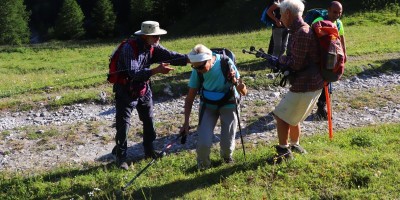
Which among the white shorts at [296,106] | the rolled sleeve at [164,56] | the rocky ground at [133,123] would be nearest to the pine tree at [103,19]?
the rocky ground at [133,123]

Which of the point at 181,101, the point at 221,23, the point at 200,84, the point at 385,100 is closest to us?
the point at 200,84

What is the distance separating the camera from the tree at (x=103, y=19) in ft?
204

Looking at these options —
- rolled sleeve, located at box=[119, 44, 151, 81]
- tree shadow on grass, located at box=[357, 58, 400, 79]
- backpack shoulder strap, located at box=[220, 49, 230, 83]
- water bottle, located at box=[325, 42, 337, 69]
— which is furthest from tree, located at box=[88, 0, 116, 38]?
water bottle, located at box=[325, 42, 337, 69]

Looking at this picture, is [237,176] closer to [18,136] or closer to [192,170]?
[192,170]

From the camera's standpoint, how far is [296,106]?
654 cm

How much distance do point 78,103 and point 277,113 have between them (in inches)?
281

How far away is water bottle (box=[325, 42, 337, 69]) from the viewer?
6.06m

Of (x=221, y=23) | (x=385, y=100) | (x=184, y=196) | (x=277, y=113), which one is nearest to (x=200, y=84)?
(x=277, y=113)

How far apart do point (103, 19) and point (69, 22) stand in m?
4.59

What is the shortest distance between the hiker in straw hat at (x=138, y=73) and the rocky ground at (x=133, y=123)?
99 cm

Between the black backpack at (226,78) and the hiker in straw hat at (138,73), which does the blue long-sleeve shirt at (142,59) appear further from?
the black backpack at (226,78)

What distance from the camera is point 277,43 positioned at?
13.3 meters

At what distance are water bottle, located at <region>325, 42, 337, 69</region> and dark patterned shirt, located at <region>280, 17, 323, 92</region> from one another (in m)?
0.22

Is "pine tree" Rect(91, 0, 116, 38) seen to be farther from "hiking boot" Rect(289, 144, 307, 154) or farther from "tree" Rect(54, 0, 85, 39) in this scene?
"hiking boot" Rect(289, 144, 307, 154)
